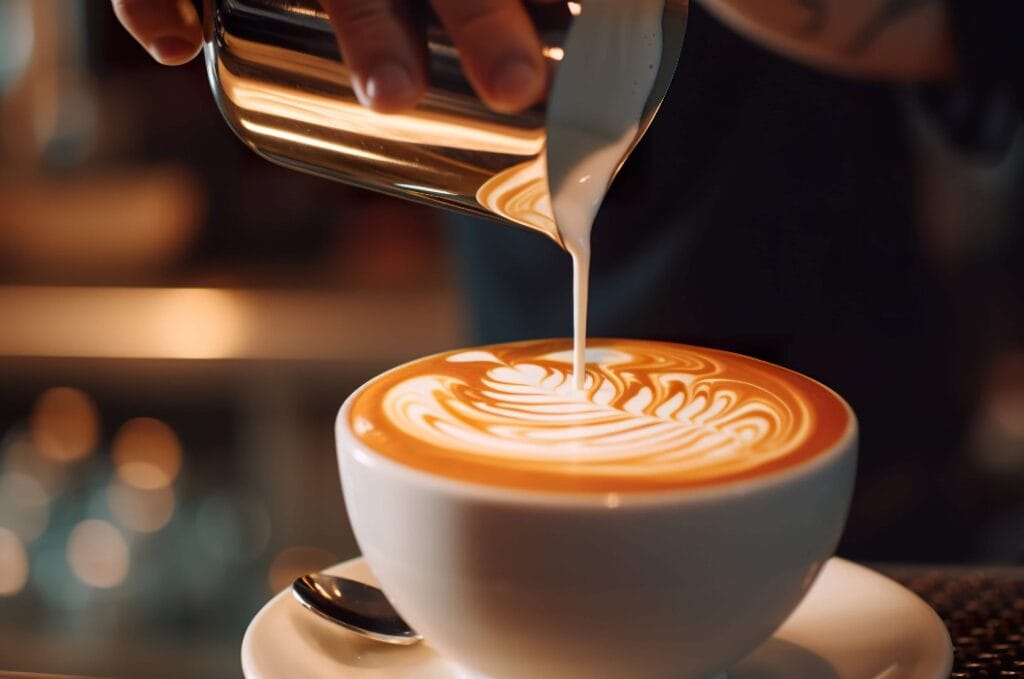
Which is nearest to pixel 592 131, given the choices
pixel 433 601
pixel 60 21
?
pixel 433 601

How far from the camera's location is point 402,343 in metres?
0.92

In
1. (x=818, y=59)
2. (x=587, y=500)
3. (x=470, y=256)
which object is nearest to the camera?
(x=587, y=500)

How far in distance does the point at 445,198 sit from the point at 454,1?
10 cm

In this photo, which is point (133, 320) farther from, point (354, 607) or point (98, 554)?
point (354, 607)

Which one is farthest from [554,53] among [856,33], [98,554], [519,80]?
[98,554]

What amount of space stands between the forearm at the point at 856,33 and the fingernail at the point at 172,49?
0.32 metres

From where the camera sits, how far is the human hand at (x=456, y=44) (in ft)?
1.37

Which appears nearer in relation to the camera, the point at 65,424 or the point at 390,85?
the point at 390,85

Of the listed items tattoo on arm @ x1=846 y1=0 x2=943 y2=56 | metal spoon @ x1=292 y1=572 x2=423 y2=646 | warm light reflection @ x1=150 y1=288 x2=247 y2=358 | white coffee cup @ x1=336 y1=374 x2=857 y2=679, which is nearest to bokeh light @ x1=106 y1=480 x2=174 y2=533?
warm light reflection @ x1=150 y1=288 x2=247 y2=358

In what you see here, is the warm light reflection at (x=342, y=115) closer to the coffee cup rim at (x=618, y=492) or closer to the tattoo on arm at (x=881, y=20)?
the coffee cup rim at (x=618, y=492)

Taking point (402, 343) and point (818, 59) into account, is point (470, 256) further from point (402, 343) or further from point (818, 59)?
point (818, 59)

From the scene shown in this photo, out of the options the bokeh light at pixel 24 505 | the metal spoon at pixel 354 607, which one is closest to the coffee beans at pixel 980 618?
the metal spoon at pixel 354 607

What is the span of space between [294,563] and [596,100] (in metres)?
0.43

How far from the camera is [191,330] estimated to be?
3.13ft
